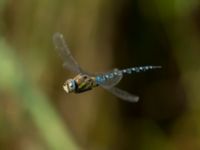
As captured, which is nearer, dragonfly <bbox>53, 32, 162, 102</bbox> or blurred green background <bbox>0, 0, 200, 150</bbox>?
dragonfly <bbox>53, 32, 162, 102</bbox>

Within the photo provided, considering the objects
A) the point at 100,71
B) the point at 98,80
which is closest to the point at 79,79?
the point at 98,80

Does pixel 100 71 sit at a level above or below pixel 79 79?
below

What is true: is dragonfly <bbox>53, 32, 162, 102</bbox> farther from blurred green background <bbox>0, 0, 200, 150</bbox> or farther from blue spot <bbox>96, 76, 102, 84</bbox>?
blurred green background <bbox>0, 0, 200, 150</bbox>

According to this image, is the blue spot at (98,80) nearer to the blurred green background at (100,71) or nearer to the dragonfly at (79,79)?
the dragonfly at (79,79)

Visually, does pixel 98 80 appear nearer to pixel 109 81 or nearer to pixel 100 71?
pixel 109 81

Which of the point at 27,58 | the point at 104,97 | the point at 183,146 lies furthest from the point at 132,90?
the point at 27,58

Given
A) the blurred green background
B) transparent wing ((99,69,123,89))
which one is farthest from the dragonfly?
the blurred green background

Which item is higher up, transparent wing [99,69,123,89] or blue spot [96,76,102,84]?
blue spot [96,76,102,84]

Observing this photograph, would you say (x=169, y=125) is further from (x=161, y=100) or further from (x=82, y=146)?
(x=82, y=146)

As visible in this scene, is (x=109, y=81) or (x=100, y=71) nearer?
(x=109, y=81)
